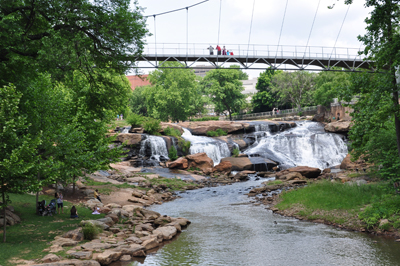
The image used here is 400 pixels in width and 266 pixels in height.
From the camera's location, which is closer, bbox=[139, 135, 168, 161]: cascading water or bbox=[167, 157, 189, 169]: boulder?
bbox=[167, 157, 189, 169]: boulder

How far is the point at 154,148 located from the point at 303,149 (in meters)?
19.5

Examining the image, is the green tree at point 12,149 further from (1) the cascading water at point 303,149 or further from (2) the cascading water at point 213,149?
(2) the cascading water at point 213,149

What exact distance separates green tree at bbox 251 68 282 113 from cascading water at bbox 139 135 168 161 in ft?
146

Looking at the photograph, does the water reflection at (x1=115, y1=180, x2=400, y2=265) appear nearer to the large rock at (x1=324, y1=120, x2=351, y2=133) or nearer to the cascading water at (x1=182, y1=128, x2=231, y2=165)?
the cascading water at (x1=182, y1=128, x2=231, y2=165)

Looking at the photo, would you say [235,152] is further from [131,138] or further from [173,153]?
[131,138]

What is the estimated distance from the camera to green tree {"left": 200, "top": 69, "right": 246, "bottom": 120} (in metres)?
76.3

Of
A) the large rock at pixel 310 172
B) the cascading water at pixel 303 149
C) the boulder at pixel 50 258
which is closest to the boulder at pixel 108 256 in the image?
the boulder at pixel 50 258

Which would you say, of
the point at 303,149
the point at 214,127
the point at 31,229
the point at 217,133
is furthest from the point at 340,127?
the point at 31,229

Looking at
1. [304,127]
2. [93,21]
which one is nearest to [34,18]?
[93,21]

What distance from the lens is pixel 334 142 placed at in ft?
151

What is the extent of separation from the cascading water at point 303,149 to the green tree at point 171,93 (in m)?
22.2

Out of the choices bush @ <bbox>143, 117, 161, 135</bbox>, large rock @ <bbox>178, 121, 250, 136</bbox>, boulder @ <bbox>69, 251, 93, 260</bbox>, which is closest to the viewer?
boulder @ <bbox>69, 251, 93, 260</bbox>

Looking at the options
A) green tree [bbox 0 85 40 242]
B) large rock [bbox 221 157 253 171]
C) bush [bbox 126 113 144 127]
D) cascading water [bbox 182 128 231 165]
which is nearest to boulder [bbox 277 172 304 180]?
large rock [bbox 221 157 253 171]

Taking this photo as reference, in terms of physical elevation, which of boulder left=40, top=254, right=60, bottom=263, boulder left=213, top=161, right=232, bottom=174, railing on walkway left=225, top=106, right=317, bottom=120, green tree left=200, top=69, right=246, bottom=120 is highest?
green tree left=200, top=69, right=246, bottom=120
